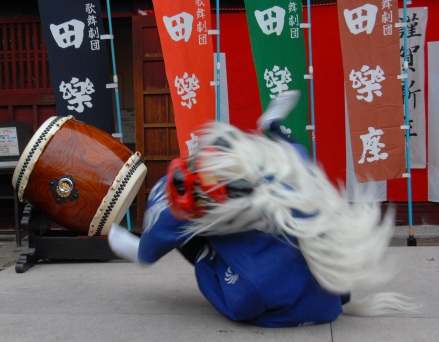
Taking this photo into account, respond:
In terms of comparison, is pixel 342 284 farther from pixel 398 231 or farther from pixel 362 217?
pixel 398 231

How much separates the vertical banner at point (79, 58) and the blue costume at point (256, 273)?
2.67 m

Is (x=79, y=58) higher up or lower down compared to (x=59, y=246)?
higher up

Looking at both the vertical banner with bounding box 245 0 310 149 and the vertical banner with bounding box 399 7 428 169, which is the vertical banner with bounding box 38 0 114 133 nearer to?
the vertical banner with bounding box 245 0 310 149

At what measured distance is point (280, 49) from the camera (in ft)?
16.1

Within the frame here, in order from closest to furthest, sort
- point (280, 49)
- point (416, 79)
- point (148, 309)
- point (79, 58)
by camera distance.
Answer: point (148, 309) → point (280, 49) → point (79, 58) → point (416, 79)

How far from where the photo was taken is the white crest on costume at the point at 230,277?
2484mm

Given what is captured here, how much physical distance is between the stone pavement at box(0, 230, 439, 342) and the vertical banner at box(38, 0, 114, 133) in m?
1.49

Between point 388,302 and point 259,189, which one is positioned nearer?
point 259,189

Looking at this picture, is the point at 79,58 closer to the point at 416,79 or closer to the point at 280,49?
the point at 280,49

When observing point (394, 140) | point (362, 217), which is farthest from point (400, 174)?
point (362, 217)

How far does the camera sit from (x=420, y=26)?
18.1 feet

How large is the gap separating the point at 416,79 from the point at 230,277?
151 inches

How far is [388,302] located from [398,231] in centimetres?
293

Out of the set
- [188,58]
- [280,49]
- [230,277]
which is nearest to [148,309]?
[230,277]
